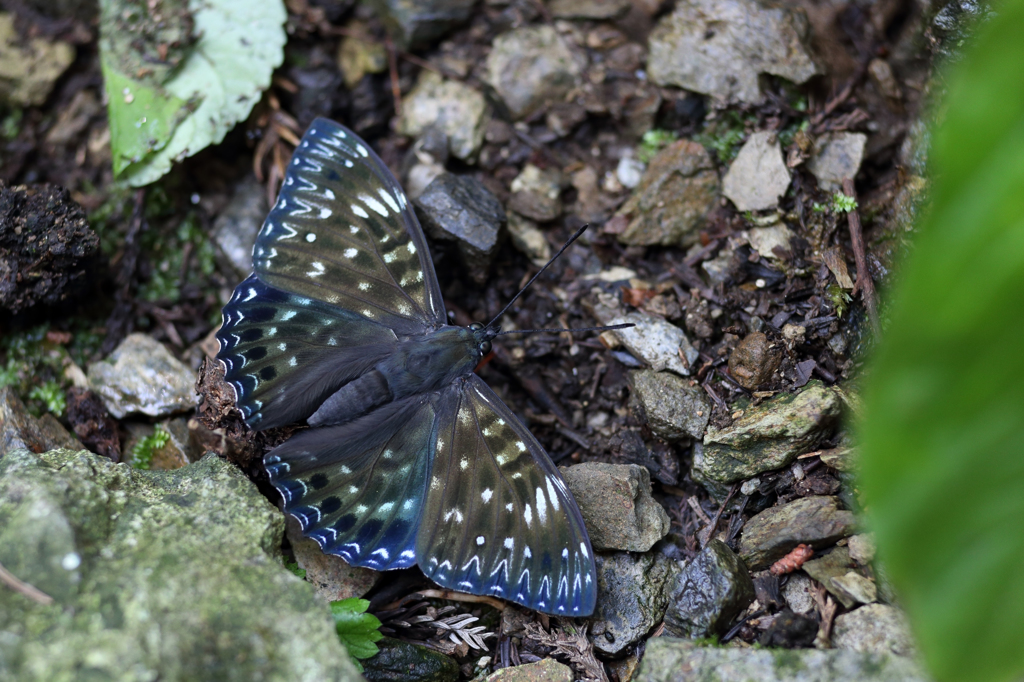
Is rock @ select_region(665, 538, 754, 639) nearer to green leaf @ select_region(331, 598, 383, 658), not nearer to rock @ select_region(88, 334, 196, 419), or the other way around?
green leaf @ select_region(331, 598, 383, 658)

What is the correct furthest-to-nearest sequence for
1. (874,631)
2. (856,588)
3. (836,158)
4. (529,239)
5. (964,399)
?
(529,239) → (836,158) → (856,588) → (874,631) → (964,399)

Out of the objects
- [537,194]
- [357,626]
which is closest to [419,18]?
[537,194]

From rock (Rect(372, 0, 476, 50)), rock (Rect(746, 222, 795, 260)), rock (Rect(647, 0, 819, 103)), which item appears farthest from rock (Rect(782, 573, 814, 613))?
rock (Rect(372, 0, 476, 50))

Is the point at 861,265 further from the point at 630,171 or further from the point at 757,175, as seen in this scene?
the point at 630,171

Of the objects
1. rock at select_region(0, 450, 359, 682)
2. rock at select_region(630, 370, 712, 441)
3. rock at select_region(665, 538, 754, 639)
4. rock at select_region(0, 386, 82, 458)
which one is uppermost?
rock at select_region(630, 370, 712, 441)

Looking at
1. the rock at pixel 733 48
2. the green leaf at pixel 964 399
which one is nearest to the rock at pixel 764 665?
the green leaf at pixel 964 399

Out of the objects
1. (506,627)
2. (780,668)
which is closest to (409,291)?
(506,627)
